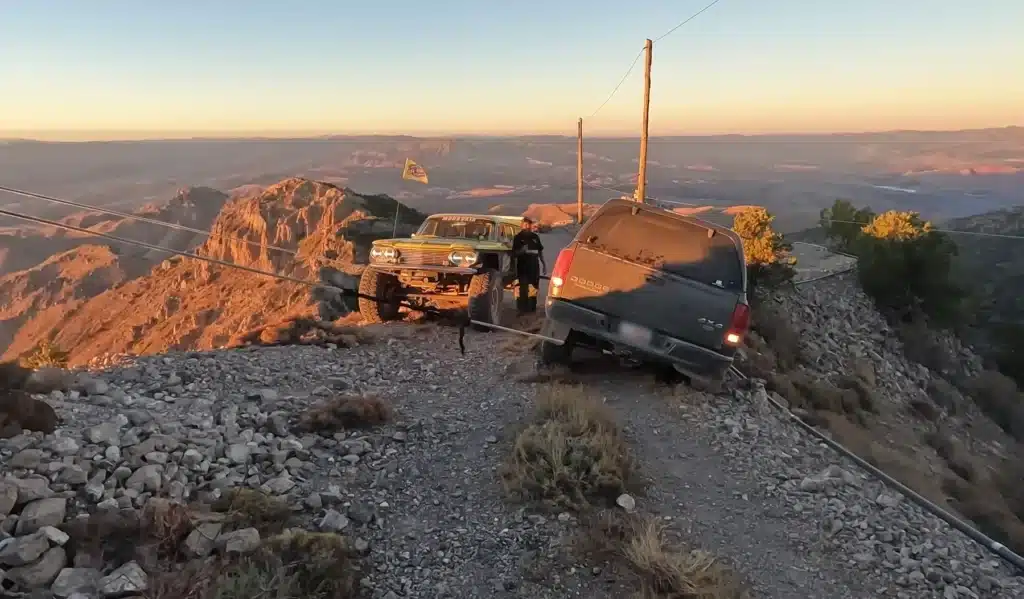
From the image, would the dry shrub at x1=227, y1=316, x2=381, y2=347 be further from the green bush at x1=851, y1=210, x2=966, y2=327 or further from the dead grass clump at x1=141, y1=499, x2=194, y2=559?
the green bush at x1=851, y1=210, x2=966, y2=327

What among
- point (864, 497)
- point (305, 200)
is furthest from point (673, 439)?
point (305, 200)

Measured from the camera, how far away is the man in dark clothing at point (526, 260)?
11547 mm

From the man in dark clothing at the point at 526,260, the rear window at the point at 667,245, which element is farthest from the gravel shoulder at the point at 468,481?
the man in dark clothing at the point at 526,260

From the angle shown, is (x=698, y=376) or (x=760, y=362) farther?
(x=760, y=362)

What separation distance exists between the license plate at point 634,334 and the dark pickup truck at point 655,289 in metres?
0.01

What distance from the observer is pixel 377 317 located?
1148 cm

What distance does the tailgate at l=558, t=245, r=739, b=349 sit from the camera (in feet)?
23.2

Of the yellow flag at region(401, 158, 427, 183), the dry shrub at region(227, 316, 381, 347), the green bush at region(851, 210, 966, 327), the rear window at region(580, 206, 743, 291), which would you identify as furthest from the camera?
the green bush at region(851, 210, 966, 327)

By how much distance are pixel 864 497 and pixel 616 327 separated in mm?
2861

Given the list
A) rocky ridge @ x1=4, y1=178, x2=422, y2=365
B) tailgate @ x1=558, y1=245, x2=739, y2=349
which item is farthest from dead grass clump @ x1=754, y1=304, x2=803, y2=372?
rocky ridge @ x1=4, y1=178, x2=422, y2=365

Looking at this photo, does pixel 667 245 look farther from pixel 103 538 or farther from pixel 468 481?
pixel 103 538

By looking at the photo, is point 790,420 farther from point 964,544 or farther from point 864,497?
point 964,544

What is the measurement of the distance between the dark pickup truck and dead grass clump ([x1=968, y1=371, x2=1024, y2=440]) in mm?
18465

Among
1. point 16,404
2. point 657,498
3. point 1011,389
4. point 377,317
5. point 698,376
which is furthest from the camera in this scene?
point 1011,389
